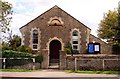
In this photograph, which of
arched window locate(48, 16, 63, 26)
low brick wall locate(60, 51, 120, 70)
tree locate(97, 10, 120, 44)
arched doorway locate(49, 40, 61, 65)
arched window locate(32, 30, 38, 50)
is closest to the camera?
low brick wall locate(60, 51, 120, 70)

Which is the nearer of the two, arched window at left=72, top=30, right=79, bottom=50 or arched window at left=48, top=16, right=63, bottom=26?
arched window at left=48, top=16, right=63, bottom=26

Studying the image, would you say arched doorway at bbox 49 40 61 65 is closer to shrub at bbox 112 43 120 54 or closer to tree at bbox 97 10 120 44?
shrub at bbox 112 43 120 54

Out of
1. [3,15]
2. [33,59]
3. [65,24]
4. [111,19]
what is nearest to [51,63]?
[33,59]

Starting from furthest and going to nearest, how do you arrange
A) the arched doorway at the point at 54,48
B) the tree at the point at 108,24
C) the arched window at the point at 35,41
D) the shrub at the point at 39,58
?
the tree at the point at 108,24 < the arched doorway at the point at 54,48 < the arched window at the point at 35,41 < the shrub at the point at 39,58

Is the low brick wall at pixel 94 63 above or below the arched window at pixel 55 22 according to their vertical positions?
below

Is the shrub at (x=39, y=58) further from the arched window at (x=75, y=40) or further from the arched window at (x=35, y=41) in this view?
the arched window at (x=75, y=40)

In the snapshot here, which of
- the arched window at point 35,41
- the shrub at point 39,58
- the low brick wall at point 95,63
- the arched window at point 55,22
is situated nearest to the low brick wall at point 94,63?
the low brick wall at point 95,63

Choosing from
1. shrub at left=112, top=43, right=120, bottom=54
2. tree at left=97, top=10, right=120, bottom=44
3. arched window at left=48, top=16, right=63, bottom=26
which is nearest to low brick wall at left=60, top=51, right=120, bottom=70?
shrub at left=112, top=43, right=120, bottom=54

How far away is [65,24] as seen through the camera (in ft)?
121

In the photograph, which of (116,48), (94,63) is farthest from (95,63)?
(116,48)

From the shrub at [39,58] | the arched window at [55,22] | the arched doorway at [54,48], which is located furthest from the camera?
the arched doorway at [54,48]

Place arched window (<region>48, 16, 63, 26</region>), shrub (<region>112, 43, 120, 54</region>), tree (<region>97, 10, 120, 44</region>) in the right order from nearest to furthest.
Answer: shrub (<region>112, 43, 120, 54</region>)
arched window (<region>48, 16, 63, 26</region>)
tree (<region>97, 10, 120, 44</region>)

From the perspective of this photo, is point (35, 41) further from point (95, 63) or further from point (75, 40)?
point (95, 63)

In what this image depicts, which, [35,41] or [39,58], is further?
[35,41]
